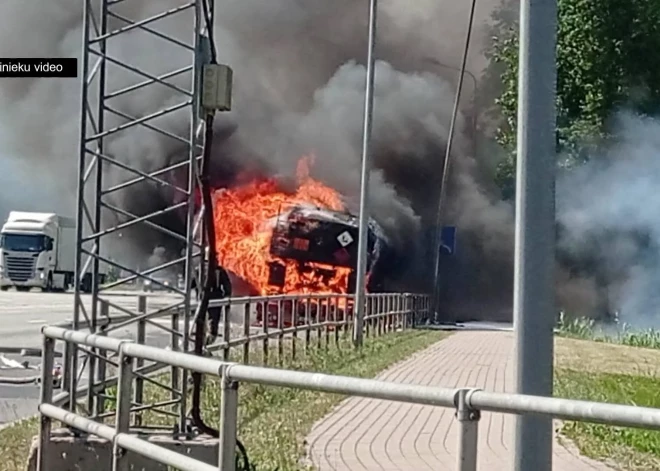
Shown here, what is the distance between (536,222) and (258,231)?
1239 inches

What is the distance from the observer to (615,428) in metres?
4.20

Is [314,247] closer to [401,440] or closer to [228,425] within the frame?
[401,440]

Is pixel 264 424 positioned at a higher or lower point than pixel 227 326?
lower

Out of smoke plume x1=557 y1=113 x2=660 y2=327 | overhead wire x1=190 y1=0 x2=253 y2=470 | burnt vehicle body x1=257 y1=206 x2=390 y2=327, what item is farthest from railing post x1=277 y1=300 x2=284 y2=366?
smoke plume x1=557 y1=113 x2=660 y2=327

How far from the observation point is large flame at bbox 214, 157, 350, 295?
35.5 metres

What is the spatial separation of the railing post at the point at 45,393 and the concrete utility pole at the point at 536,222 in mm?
3728

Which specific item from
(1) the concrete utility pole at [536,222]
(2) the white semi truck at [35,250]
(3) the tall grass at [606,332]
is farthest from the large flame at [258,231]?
(1) the concrete utility pole at [536,222]

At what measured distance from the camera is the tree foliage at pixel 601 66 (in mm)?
43781

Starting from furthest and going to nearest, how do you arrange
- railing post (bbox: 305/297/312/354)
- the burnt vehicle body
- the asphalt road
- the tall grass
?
1. the burnt vehicle body
2. the tall grass
3. railing post (bbox: 305/297/312/354)
4. the asphalt road

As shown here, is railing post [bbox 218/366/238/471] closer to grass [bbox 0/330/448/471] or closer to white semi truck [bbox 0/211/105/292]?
grass [bbox 0/330/448/471]

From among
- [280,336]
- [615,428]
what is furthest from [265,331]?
[615,428]

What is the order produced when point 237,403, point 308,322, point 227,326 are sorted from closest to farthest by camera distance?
point 237,403
point 227,326
point 308,322

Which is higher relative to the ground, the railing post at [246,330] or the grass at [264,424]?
the railing post at [246,330]

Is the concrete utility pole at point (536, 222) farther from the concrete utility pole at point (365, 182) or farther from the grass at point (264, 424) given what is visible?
the concrete utility pole at point (365, 182)
